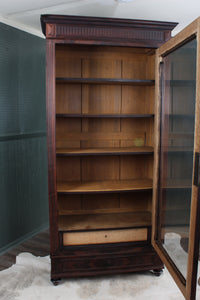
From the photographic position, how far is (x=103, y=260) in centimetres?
184

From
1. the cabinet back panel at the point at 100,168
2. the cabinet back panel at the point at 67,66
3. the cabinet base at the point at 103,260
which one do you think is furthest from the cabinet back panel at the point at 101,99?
the cabinet base at the point at 103,260

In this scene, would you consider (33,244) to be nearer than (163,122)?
No

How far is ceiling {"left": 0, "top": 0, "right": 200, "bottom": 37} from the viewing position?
1765mm

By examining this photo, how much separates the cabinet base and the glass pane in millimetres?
269

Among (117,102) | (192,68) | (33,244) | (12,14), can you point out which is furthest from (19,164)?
(192,68)

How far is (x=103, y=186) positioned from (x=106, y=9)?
1203mm

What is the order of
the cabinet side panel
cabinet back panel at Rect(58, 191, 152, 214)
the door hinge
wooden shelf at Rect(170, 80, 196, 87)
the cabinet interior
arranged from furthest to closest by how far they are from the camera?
cabinet back panel at Rect(58, 191, 152, 214) < the cabinet interior < the cabinet side panel < wooden shelf at Rect(170, 80, 196, 87) < the door hinge

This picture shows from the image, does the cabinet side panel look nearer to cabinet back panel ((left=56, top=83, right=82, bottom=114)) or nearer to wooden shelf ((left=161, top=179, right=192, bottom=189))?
cabinet back panel ((left=56, top=83, right=82, bottom=114))

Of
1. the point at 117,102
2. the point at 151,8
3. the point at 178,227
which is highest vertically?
the point at 151,8

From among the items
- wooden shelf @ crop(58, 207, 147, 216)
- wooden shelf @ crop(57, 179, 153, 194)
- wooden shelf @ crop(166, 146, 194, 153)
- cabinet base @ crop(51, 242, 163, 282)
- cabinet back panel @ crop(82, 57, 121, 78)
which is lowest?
cabinet base @ crop(51, 242, 163, 282)

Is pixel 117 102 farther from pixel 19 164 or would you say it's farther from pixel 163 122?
pixel 19 164

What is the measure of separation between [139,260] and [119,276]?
0.18 meters

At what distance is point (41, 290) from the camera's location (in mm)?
1728

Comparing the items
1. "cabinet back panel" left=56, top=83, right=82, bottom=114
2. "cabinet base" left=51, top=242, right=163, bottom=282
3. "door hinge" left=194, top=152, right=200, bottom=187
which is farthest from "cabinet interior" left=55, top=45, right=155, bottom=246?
"door hinge" left=194, top=152, right=200, bottom=187
